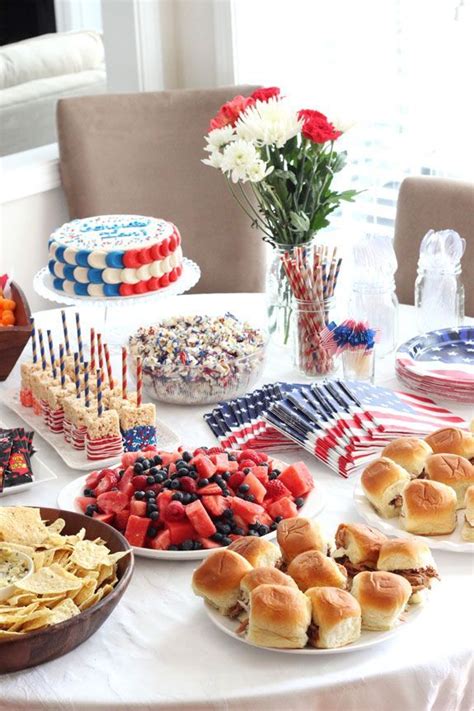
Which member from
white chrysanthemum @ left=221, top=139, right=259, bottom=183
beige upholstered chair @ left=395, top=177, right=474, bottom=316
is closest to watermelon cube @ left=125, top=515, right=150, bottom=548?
white chrysanthemum @ left=221, top=139, right=259, bottom=183

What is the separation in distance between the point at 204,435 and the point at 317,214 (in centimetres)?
60

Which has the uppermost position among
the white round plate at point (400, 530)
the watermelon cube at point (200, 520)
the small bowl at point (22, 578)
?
the small bowl at point (22, 578)

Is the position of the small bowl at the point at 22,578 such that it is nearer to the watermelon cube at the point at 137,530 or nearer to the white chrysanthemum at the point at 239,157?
the watermelon cube at the point at 137,530

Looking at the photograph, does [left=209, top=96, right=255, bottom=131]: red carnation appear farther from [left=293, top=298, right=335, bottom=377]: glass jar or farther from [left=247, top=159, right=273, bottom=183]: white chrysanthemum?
[left=293, top=298, right=335, bottom=377]: glass jar

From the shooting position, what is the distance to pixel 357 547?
57.6 inches

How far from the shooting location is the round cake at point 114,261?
7.93 ft

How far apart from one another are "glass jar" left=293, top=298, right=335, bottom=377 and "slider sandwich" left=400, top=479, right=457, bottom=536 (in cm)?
65

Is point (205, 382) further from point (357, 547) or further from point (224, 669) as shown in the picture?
point (224, 669)

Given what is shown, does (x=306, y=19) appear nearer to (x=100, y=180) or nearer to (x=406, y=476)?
(x=100, y=180)

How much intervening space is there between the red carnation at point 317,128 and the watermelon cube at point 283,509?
Result: 87 cm

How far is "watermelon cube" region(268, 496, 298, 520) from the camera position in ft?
5.30

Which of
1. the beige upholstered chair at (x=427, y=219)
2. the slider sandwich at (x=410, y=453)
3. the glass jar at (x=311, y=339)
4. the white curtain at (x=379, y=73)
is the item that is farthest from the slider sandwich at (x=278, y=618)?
the white curtain at (x=379, y=73)

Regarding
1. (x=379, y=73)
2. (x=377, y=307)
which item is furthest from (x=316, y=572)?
(x=379, y=73)

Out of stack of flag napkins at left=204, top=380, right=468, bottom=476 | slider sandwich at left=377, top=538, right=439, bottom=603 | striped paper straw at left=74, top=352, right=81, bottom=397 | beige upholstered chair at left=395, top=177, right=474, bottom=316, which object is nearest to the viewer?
slider sandwich at left=377, top=538, right=439, bottom=603
